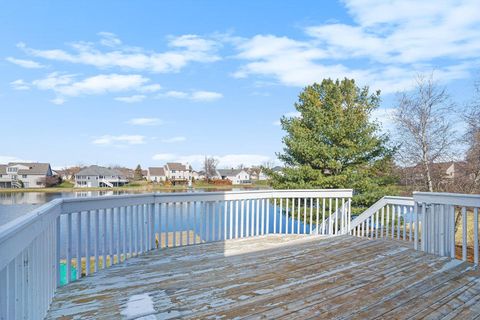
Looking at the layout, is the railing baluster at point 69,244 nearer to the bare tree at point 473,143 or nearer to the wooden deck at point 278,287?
the wooden deck at point 278,287

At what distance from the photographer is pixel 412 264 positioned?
12.9ft

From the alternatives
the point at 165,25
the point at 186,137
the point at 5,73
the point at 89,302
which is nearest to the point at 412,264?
the point at 89,302

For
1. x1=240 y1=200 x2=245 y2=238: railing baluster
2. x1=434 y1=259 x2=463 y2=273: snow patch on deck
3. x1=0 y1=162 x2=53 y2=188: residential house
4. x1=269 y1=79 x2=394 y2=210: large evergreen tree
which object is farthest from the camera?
x1=0 y1=162 x2=53 y2=188: residential house

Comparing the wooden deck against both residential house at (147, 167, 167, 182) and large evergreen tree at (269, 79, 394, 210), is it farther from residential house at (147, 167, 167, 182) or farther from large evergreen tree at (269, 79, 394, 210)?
residential house at (147, 167, 167, 182)

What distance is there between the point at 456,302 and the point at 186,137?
28947 millimetres

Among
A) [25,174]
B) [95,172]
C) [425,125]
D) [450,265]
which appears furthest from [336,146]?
[95,172]

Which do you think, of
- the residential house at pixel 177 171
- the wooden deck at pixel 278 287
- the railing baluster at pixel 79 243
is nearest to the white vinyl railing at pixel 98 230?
the railing baluster at pixel 79 243

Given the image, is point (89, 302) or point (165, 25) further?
point (165, 25)

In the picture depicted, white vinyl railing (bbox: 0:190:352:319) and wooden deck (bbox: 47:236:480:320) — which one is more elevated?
white vinyl railing (bbox: 0:190:352:319)

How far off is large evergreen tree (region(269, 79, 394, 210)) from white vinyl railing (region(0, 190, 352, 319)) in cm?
527

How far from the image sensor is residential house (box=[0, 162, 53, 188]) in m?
28.0

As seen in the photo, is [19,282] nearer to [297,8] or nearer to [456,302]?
[456,302]

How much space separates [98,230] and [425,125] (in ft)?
36.1

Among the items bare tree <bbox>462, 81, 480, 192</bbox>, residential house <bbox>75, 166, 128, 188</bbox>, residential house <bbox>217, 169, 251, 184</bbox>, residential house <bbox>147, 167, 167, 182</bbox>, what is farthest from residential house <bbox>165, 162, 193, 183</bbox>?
bare tree <bbox>462, 81, 480, 192</bbox>
